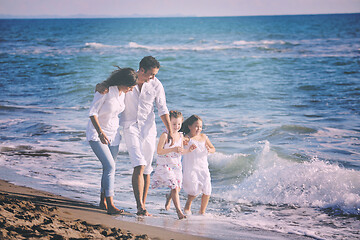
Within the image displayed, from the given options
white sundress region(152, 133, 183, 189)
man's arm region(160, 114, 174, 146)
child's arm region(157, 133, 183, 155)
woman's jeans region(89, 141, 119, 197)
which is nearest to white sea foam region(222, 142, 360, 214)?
white sundress region(152, 133, 183, 189)

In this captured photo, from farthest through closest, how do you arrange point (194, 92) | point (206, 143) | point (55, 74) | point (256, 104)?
point (55, 74) < point (194, 92) < point (256, 104) < point (206, 143)

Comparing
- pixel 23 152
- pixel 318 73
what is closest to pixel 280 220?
pixel 23 152

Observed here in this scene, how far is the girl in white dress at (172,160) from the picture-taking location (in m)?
4.69

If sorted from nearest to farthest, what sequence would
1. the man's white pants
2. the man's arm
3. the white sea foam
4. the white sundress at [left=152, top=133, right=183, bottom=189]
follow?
the man's white pants < the man's arm < the white sundress at [left=152, top=133, right=183, bottom=189] < the white sea foam

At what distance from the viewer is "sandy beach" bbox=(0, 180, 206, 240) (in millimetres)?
3057

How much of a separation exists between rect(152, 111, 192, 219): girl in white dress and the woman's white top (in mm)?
593

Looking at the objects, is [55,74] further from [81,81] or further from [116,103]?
[116,103]

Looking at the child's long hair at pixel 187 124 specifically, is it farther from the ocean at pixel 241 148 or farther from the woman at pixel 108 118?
the ocean at pixel 241 148

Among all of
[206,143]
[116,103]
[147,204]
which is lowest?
[147,204]

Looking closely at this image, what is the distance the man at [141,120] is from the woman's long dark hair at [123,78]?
0.24 m

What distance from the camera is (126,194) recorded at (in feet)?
19.0

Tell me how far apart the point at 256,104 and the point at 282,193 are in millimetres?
7767

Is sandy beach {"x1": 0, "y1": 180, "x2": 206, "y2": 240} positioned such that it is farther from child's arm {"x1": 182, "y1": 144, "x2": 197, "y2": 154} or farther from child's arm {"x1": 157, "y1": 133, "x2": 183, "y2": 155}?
child's arm {"x1": 182, "y1": 144, "x2": 197, "y2": 154}

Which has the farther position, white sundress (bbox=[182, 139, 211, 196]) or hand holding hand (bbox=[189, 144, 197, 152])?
white sundress (bbox=[182, 139, 211, 196])
